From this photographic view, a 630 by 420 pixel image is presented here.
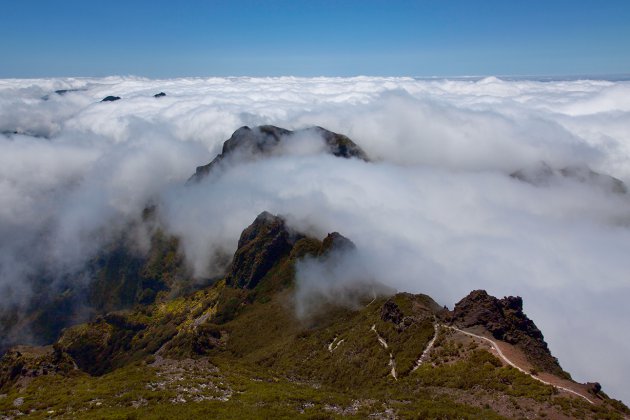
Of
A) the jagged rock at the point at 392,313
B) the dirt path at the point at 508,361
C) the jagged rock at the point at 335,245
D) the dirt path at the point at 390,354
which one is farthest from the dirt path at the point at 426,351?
the jagged rock at the point at 335,245

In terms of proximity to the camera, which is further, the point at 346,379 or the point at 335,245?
the point at 335,245

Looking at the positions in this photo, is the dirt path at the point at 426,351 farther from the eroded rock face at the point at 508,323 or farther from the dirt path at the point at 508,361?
the eroded rock face at the point at 508,323

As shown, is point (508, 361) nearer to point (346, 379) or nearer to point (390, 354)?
point (390, 354)

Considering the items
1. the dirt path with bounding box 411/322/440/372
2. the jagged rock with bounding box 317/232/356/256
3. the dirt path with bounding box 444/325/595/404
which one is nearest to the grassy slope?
the dirt path with bounding box 411/322/440/372

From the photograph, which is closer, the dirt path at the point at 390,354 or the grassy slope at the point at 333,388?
the grassy slope at the point at 333,388

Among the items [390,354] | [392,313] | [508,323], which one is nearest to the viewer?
[508,323]

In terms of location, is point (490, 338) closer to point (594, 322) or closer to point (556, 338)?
point (556, 338)

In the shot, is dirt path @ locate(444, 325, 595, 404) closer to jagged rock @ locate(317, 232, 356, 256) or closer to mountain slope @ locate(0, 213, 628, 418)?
mountain slope @ locate(0, 213, 628, 418)

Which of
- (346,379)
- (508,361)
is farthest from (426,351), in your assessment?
(346,379)
